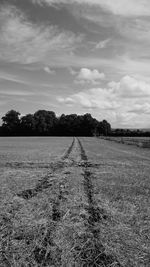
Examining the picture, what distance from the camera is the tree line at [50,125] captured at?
138 meters

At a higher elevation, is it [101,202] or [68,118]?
[68,118]

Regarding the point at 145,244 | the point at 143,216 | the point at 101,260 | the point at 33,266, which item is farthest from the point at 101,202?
the point at 33,266

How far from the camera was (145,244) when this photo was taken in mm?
4609

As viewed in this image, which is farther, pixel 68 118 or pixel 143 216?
pixel 68 118

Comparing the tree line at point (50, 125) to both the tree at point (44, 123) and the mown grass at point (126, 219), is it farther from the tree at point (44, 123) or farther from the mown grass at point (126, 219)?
the mown grass at point (126, 219)

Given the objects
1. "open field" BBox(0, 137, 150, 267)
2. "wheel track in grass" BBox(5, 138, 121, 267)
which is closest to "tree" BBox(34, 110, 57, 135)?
"open field" BBox(0, 137, 150, 267)

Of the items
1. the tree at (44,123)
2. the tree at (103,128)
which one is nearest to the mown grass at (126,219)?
the tree at (44,123)

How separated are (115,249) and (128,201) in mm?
3414

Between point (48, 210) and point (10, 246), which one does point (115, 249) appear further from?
point (48, 210)

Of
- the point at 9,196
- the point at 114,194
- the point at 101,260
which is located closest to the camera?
the point at 101,260

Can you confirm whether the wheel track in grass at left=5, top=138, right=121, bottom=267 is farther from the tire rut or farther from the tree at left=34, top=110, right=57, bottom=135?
the tree at left=34, top=110, right=57, bottom=135

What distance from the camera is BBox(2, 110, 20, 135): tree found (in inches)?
5399

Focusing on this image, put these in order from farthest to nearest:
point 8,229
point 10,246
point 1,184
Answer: point 1,184
point 8,229
point 10,246

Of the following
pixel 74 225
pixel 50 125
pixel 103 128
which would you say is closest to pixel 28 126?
pixel 50 125
